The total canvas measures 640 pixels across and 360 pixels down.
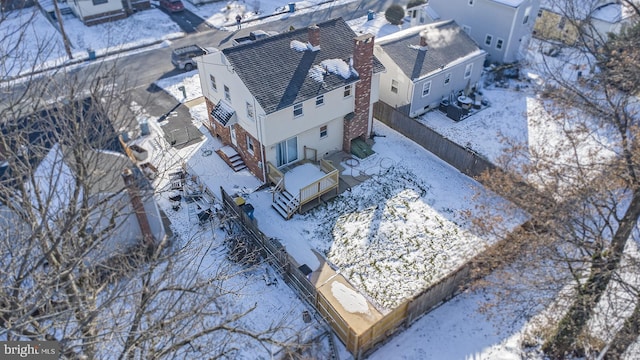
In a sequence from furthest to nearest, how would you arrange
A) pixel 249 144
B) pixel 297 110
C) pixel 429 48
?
pixel 429 48, pixel 249 144, pixel 297 110

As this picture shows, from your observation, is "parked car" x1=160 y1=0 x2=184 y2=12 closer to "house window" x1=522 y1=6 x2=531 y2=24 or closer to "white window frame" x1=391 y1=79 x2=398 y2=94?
"white window frame" x1=391 y1=79 x2=398 y2=94

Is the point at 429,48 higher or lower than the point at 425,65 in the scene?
higher

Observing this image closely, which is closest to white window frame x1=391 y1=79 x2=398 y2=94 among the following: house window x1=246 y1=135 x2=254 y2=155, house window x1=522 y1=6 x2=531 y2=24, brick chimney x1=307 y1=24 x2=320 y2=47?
brick chimney x1=307 y1=24 x2=320 y2=47

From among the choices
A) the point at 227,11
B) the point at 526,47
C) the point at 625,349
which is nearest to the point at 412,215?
the point at 625,349

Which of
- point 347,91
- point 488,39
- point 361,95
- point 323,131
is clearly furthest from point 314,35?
point 488,39

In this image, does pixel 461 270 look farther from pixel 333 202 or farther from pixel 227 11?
pixel 227 11

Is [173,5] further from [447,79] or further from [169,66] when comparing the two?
[447,79]
